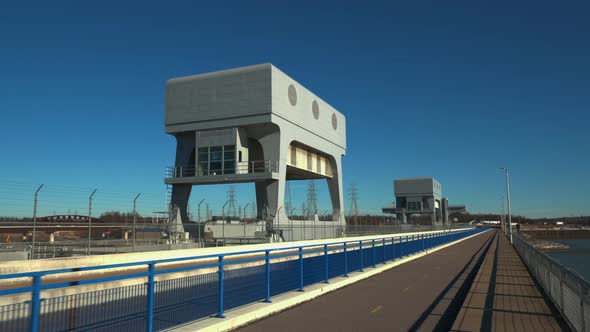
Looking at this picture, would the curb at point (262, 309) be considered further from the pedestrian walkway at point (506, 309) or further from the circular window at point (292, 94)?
the circular window at point (292, 94)

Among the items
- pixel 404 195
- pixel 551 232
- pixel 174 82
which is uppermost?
pixel 174 82

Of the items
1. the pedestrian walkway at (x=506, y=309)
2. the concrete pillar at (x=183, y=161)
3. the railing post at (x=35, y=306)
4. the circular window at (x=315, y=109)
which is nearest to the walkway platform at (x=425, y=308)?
the pedestrian walkway at (x=506, y=309)

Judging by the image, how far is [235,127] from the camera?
1614 inches

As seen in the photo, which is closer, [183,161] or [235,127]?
[235,127]

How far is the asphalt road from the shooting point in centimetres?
945

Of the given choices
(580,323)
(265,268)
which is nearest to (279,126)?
(265,268)

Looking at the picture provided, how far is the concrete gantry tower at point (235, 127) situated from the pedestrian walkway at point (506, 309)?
78.9 ft

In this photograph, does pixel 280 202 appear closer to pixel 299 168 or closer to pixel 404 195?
pixel 299 168

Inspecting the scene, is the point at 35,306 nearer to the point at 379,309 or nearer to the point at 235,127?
the point at 379,309

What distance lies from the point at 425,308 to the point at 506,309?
73.1 inches

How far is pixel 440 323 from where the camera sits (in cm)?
978

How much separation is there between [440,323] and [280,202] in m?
30.2

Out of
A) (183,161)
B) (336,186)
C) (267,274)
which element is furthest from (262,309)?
(336,186)

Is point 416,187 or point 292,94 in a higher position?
point 292,94
